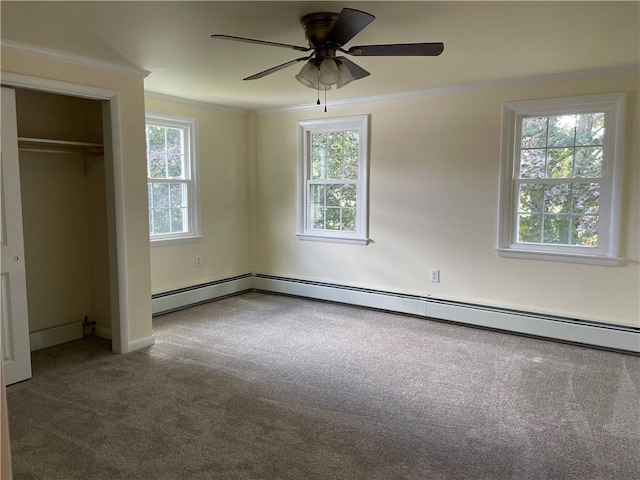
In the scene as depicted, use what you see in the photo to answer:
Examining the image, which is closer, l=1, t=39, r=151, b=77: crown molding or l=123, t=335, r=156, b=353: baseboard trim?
l=1, t=39, r=151, b=77: crown molding

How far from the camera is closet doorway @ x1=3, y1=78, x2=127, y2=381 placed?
3896mm

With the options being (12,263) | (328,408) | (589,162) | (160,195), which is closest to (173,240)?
(160,195)

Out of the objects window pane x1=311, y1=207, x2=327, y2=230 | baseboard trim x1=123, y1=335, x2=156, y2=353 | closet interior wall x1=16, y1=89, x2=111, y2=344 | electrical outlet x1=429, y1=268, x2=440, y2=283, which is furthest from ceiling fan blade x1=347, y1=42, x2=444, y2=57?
window pane x1=311, y1=207, x2=327, y2=230

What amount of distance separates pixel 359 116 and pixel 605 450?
12.6 feet

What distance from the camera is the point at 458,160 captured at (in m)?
4.74

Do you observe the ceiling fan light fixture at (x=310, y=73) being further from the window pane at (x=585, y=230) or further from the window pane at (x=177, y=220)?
the window pane at (x=177, y=220)

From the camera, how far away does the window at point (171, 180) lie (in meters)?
5.11

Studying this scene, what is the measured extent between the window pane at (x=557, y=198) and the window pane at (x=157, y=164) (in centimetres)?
383

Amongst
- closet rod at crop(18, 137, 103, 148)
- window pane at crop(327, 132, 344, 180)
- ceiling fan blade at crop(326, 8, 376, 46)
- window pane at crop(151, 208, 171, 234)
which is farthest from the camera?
window pane at crop(327, 132, 344, 180)

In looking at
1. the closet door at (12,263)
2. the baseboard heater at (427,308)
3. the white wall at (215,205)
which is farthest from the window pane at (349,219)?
the closet door at (12,263)

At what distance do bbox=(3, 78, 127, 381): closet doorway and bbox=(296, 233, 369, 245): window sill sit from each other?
7.72 ft

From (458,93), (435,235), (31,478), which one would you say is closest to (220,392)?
(31,478)

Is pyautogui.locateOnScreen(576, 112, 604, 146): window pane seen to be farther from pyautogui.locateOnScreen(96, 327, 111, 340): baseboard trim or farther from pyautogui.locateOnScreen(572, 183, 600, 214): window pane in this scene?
pyautogui.locateOnScreen(96, 327, 111, 340): baseboard trim

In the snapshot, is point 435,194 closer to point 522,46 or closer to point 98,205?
point 522,46
